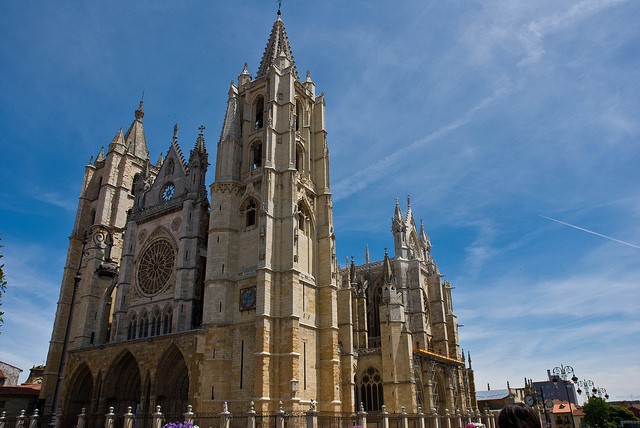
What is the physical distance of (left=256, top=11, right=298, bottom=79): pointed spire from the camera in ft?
117

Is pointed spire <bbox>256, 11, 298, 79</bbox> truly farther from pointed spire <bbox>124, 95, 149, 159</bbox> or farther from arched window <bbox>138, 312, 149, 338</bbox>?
arched window <bbox>138, 312, 149, 338</bbox>

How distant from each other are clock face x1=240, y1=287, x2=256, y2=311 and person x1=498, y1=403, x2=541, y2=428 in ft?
79.1

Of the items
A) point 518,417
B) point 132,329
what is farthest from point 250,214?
point 518,417

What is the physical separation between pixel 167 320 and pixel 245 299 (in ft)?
22.5

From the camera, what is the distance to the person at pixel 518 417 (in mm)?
3578

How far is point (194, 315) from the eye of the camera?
30.4 m

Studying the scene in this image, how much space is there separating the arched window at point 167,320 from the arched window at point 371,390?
1361 cm

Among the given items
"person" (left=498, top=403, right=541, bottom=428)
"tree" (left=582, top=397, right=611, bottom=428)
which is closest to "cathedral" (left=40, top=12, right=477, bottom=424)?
"tree" (left=582, top=397, right=611, bottom=428)

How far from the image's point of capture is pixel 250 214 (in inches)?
1208

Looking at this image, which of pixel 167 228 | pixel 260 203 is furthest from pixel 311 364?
pixel 167 228

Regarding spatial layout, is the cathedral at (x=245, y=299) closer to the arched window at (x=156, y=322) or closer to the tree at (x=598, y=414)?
the arched window at (x=156, y=322)

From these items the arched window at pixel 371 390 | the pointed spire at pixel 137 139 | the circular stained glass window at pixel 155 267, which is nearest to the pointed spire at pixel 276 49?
the circular stained glass window at pixel 155 267

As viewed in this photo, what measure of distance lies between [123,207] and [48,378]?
557 inches

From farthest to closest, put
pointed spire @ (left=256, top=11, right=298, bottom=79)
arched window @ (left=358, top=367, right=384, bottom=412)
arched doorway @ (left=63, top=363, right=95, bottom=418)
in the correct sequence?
1. pointed spire @ (left=256, top=11, right=298, bottom=79)
2. arched window @ (left=358, top=367, right=384, bottom=412)
3. arched doorway @ (left=63, top=363, right=95, bottom=418)
